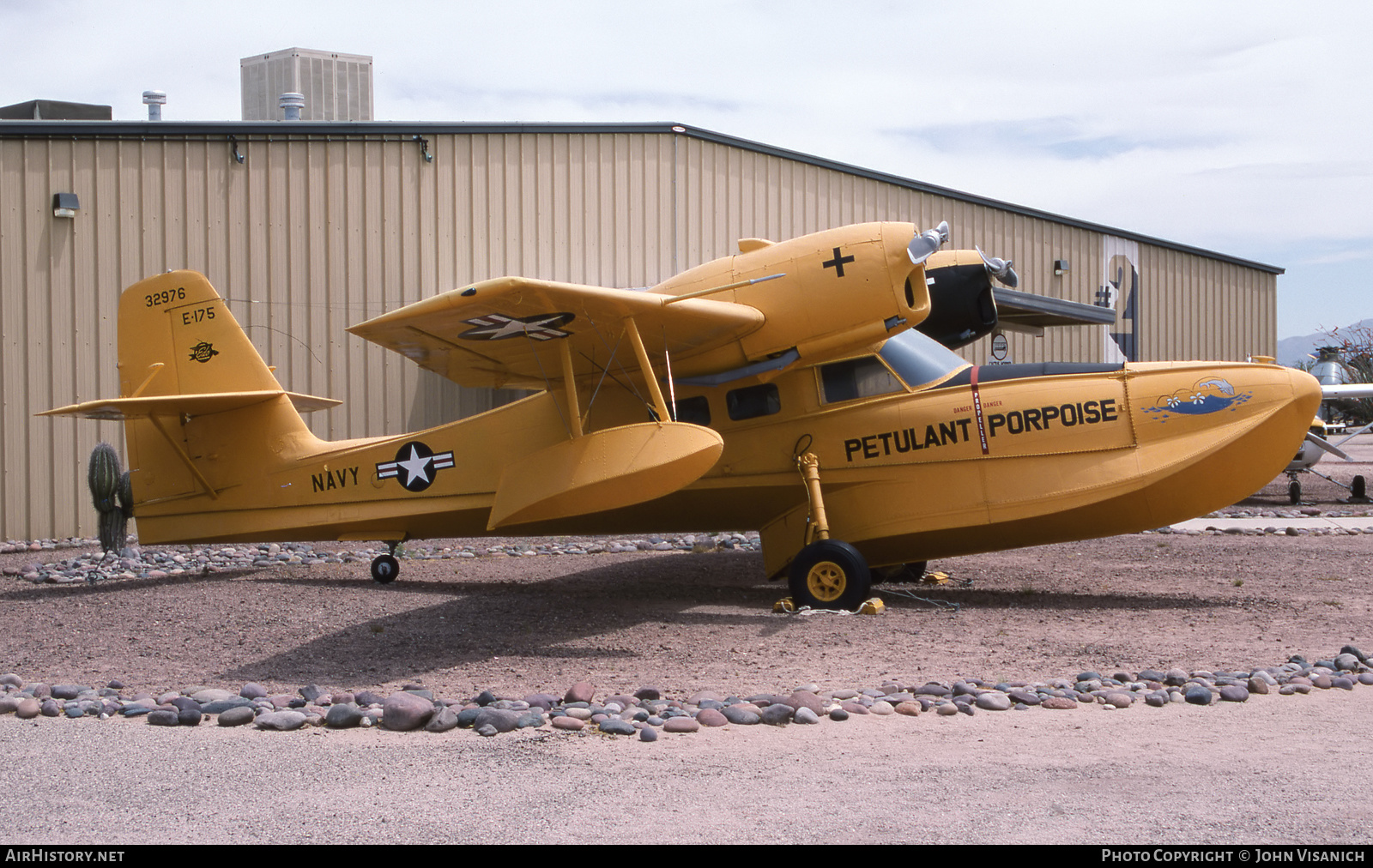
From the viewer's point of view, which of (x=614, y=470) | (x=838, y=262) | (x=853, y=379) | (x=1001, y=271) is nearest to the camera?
(x=614, y=470)

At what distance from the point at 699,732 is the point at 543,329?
12.3ft

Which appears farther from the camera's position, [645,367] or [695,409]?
[695,409]

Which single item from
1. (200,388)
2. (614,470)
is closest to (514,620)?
(614,470)

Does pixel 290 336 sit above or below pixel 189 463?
above

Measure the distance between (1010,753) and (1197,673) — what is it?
207 centimetres

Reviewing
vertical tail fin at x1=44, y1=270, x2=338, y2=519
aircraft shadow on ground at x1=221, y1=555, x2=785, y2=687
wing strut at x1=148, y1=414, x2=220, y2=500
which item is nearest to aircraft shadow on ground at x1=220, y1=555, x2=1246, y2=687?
aircraft shadow on ground at x1=221, y1=555, x2=785, y2=687

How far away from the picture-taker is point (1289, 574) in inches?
404

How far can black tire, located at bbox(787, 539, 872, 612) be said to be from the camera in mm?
8320

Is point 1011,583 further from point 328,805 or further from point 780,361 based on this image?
point 328,805

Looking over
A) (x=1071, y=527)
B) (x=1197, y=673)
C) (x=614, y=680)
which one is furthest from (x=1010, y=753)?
(x=1071, y=527)

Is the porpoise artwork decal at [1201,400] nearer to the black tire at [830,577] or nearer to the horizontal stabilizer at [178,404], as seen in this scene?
the black tire at [830,577]

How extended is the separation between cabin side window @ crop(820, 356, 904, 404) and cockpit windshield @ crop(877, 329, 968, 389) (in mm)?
123

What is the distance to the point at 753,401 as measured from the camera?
9352mm

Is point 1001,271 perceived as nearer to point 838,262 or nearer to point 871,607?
point 838,262
